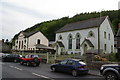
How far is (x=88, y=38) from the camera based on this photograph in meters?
33.9

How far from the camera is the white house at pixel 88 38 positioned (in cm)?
3212

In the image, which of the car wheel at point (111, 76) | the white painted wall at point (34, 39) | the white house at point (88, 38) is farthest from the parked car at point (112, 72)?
the white painted wall at point (34, 39)

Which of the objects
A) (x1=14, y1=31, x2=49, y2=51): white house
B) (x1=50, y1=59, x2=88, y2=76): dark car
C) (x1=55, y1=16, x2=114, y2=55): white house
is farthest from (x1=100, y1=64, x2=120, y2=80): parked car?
(x1=14, y1=31, x2=49, y2=51): white house

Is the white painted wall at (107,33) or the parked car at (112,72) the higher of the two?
the white painted wall at (107,33)

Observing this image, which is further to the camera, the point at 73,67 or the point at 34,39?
the point at 34,39

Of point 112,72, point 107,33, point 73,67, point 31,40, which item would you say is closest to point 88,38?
point 107,33

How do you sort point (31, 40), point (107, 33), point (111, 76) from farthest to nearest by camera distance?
1. point (31, 40)
2. point (107, 33)
3. point (111, 76)

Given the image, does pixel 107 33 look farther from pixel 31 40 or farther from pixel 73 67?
pixel 31 40

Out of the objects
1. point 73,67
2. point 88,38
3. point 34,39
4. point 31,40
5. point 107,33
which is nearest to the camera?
point 73,67

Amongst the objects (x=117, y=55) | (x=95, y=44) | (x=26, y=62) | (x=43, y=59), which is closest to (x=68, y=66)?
(x=26, y=62)

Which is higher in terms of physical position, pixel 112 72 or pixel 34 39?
pixel 34 39

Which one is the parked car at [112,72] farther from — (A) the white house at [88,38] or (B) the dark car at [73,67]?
(A) the white house at [88,38]

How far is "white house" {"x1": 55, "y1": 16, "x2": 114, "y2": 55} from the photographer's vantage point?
3212 centimetres

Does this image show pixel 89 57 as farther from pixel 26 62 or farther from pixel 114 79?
pixel 26 62
